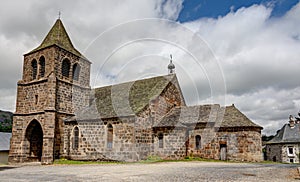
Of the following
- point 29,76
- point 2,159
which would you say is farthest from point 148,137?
point 2,159

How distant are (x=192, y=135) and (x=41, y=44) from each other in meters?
19.7

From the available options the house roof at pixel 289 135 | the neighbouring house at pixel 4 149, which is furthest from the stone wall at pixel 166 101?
the house roof at pixel 289 135

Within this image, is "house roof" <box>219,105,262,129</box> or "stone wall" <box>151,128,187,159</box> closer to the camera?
"stone wall" <box>151,128,187,159</box>

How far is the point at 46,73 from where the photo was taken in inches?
1115

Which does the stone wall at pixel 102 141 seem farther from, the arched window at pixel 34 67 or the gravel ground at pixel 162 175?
the gravel ground at pixel 162 175

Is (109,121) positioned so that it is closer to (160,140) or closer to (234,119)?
(160,140)

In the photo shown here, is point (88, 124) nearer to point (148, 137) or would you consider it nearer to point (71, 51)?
point (148, 137)

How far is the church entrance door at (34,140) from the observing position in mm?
27708

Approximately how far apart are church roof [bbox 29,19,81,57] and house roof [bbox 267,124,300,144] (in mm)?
35949

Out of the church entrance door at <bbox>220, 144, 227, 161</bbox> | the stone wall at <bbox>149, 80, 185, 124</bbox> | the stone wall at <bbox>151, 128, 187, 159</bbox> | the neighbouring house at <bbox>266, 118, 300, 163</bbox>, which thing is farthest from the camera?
the neighbouring house at <bbox>266, 118, 300, 163</bbox>

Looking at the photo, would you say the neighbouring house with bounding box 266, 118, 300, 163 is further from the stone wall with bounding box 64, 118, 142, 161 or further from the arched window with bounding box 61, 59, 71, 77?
the arched window with bounding box 61, 59, 71, 77

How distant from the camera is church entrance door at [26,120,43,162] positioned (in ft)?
90.9

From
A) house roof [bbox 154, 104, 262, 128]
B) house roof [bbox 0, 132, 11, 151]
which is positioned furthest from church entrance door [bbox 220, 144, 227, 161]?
house roof [bbox 0, 132, 11, 151]

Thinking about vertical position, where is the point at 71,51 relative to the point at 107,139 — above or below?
above
